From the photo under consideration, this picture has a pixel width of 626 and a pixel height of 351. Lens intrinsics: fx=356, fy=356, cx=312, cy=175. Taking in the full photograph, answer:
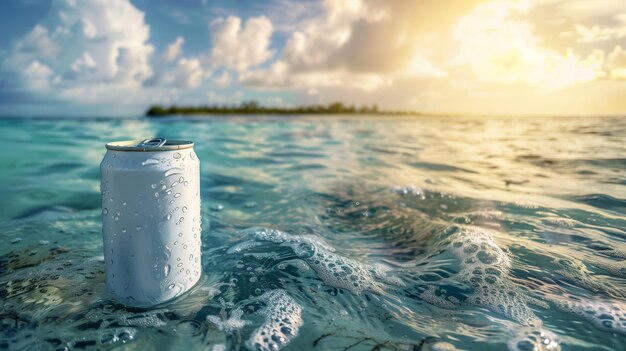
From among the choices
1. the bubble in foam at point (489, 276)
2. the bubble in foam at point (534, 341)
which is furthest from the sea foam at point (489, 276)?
the bubble in foam at point (534, 341)

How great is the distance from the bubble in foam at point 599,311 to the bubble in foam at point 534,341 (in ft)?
1.33

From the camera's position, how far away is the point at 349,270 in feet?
8.48

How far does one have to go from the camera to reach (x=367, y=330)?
193 centimetres

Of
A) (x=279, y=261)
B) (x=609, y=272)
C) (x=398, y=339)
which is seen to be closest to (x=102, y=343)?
(x=279, y=261)

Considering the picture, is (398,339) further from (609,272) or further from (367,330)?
(609,272)

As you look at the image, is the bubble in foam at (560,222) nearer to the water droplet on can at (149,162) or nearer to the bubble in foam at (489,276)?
the bubble in foam at (489,276)

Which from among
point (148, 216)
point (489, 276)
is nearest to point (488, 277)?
point (489, 276)

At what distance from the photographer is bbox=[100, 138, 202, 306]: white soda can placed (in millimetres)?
1897

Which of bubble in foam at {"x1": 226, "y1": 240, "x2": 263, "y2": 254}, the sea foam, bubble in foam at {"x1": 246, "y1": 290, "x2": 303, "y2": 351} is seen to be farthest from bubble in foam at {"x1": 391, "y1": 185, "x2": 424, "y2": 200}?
bubble in foam at {"x1": 246, "y1": 290, "x2": 303, "y2": 351}

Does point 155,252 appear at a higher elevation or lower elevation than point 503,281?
higher

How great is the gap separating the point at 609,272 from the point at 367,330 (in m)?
2.25

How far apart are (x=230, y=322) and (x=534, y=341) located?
1.60 m

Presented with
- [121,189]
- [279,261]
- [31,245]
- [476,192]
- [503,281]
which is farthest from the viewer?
[476,192]

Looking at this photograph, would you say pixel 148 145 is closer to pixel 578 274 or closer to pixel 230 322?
pixel 230 322
